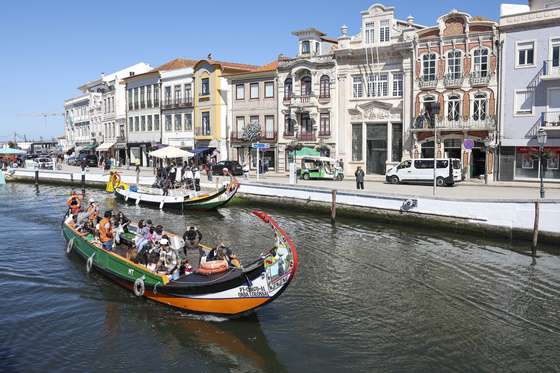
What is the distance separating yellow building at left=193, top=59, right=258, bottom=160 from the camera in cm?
5438

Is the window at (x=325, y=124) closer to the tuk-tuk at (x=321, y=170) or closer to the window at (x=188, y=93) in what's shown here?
the tuk-tuk at (x=321, y=170)

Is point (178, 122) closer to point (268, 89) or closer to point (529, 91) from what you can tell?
point (268, 89)

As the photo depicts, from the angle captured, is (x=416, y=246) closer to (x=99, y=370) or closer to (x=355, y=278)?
(x=355, y=278)

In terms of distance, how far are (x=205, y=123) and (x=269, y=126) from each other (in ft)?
28.2

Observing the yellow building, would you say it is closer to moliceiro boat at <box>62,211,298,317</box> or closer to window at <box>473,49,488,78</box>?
window at <box>473,49,488,78</box>

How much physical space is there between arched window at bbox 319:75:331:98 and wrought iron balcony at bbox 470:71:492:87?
11543 mm

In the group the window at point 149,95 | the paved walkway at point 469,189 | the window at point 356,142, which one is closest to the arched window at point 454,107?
the paved walkway at point 469,189

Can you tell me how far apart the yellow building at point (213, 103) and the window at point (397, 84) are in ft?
54.7

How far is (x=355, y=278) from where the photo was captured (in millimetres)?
18297

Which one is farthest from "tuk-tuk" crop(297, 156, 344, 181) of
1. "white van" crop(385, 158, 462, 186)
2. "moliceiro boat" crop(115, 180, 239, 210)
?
"moliceiro boat" crop(115, 180, 239, 210)

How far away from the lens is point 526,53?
36250mm

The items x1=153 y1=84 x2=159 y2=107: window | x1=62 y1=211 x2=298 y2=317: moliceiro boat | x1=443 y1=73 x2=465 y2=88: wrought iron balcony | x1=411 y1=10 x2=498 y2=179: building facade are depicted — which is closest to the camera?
x1=62 y1=211 x2=298 y2=317: moliceiro boat

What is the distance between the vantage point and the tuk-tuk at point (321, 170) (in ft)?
134

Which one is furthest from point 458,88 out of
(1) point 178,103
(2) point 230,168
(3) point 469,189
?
(1) point 178,103
